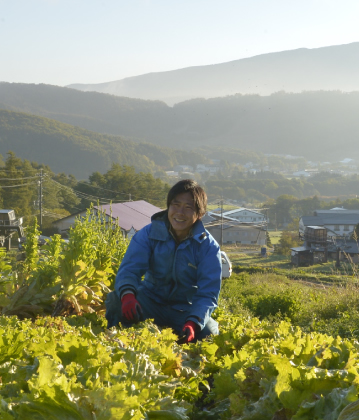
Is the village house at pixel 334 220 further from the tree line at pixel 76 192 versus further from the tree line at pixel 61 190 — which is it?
the tree line at pixel 61 190

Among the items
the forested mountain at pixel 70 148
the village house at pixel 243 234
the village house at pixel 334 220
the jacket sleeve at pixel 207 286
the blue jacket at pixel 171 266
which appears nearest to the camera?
the jacket sleeve at pixel 207 286

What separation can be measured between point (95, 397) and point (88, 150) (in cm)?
14578

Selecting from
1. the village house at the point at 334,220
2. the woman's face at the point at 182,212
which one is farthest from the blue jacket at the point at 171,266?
the village house at the point at 334,220

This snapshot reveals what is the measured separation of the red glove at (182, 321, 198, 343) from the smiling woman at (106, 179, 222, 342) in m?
0.22

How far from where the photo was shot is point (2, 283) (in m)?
5.66

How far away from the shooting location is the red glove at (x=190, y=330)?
3.94 m

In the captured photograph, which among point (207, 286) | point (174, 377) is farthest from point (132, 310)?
point (174, 377)

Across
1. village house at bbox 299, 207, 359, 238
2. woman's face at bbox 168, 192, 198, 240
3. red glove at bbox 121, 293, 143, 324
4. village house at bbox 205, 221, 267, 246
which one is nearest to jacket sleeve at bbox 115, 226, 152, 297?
red glove at bbox 121, 293, 143, 324

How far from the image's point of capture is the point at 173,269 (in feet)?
15.4

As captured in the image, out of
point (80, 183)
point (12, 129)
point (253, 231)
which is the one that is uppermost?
point (12, 129)

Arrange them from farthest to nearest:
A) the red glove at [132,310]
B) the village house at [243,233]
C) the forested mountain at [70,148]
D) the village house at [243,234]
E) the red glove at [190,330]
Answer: the forested mountain at [70,148] → the village house at [243,234] → the village house at [243,233] → the red glove at [132,310] → the red glove at [190,330]

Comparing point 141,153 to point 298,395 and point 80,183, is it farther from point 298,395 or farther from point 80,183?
point 298,395

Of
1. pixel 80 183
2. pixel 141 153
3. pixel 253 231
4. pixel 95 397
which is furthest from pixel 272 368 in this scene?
pixel 141 153

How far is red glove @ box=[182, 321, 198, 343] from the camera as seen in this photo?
3.94 m
